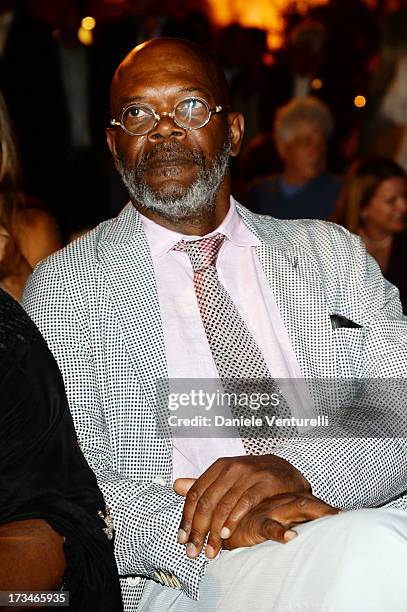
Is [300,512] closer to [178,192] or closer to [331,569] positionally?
[331,569]

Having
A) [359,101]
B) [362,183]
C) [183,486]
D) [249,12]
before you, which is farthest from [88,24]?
[183,486]

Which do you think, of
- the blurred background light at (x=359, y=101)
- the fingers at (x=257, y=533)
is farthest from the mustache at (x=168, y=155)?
the blurred background light at (x=359, y=101)

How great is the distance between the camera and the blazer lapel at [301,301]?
2562mm

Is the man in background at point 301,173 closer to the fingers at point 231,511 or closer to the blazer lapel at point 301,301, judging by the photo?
the blazer lapel at point 301,301

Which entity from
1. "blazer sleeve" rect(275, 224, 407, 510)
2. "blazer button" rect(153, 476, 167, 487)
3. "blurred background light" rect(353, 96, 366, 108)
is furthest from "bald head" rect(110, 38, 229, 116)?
"blurred background light" rect(353, 96, 366, 108)

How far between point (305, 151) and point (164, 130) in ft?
11.3

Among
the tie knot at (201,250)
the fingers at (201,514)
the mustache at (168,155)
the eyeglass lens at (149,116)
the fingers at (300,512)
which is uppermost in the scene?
the eyeglass lens at (149,116)

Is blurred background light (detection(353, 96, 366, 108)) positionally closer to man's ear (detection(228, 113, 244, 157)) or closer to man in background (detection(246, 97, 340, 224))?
man in background (detection(246, 97, 340, 224))

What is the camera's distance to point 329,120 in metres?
6.04

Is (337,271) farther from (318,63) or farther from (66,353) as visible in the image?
(318,63)

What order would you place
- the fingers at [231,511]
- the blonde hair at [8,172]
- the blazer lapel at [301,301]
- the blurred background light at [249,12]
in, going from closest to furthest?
the fingers at [231,511] → the blazer lapel at [301,301] → the blonde hair at [8,172] → the blurred background light at [249,12]

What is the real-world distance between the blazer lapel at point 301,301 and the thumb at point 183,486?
481 millimetres

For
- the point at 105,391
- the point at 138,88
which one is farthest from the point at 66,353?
the point at 138,88

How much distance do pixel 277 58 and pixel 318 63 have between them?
0.90ft
